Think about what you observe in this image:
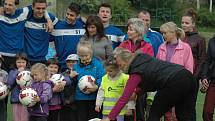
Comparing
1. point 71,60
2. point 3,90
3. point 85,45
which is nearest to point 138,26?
point 85,45

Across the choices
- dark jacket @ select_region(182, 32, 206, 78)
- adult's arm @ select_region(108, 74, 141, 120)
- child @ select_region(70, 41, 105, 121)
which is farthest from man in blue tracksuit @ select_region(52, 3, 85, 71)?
adult's arm @ select_region(108, 74, 141, 120)

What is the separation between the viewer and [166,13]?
35000 millimetres

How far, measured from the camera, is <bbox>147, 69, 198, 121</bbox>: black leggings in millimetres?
6914

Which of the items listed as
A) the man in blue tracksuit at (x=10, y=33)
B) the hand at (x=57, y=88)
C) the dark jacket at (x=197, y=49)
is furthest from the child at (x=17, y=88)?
the dark jacket at (x=197, y=49)

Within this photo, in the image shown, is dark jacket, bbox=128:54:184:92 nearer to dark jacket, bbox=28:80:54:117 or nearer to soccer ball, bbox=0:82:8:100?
dark jacket, bbox=28:80:54:117

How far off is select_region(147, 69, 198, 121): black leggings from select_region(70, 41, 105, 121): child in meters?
1.43

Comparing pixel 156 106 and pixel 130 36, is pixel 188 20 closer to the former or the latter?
pixel 130 36

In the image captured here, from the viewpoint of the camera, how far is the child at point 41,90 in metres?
8.07

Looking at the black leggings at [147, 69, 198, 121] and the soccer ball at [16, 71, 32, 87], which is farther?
the soccer ball at [16, 71, 32, 87]

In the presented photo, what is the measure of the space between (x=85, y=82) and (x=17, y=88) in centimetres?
108

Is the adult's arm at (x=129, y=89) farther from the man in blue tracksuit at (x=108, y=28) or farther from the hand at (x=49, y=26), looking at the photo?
the hand at (x=49, y=26)

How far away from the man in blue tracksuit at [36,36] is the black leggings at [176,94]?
255 cm

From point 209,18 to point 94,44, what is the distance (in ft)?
109

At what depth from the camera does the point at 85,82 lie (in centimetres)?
811
